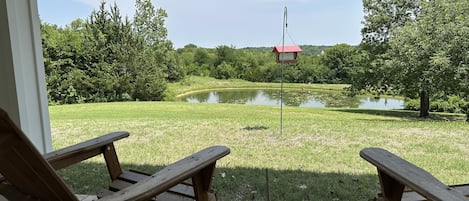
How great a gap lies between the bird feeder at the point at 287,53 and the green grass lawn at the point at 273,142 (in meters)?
0.82

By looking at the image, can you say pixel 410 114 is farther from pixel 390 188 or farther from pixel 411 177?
pixel 411 177

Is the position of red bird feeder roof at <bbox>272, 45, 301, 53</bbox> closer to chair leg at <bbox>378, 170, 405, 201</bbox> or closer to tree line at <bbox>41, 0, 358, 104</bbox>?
tree line at <bbox>41, 0, 358, 104</bbox>

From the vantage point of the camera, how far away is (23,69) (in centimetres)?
170

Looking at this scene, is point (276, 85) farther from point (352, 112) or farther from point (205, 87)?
point (352, 112)

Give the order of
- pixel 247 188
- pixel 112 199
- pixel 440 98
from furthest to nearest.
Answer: pixel 440 98, pixel 247 188, pixel 112 199

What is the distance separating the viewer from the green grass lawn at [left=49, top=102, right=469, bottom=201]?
7.43ft

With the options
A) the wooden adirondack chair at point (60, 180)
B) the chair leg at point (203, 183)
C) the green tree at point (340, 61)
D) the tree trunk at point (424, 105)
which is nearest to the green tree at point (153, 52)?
the green tree at point (340, 61)

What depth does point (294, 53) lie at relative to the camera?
3.68m

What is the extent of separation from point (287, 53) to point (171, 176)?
9.19ft

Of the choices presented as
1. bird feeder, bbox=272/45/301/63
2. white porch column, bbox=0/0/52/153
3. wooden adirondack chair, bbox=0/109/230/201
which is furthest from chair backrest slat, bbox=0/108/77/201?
bird feeder, bbox=272/45/301/63

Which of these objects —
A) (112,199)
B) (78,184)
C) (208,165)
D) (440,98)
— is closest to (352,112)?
(440,98)

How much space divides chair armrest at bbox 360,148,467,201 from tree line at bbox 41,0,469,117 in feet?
7.82

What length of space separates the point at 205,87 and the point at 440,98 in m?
3.15

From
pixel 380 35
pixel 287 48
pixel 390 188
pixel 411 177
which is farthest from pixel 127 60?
pixel 411 177
